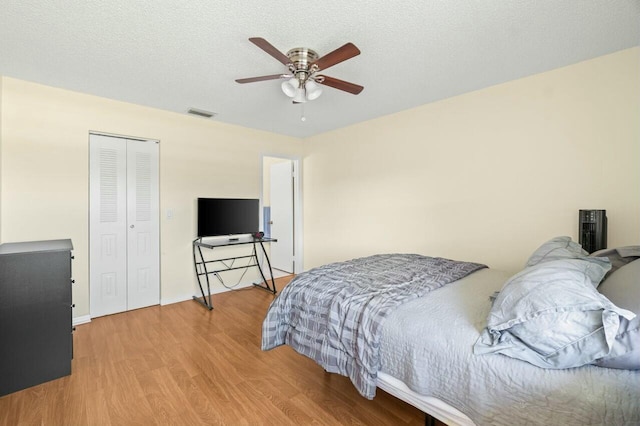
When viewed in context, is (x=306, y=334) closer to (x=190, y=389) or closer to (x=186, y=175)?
(x=190, y=389)

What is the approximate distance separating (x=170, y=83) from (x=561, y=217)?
3.85 meters

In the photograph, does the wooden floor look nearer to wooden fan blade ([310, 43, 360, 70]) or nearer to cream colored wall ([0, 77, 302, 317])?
cream colored wall ([0, 77, 302, 317])

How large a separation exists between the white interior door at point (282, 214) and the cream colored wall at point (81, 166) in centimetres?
122

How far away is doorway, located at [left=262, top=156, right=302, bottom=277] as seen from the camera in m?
5.19

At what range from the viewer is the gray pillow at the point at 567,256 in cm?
147

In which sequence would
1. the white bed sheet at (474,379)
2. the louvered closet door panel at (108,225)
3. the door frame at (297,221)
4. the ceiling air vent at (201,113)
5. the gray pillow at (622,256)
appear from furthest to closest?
the door frame at (297,221) → the ceiling air vent at (201,113) → the louvered closet door panel at (108,225) → the gray pillow at (622,256) → the white bed sheet at (474,379)

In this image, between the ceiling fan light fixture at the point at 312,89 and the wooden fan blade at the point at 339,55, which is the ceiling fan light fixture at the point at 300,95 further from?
the wooden fan blade at the point at 339,55

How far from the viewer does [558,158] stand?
102 inches

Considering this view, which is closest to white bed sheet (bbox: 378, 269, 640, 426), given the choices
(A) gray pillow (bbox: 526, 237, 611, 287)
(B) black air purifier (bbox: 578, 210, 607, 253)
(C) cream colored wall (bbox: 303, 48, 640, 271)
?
(A) gray pillow (bbox: 526, 237, 611, 287)

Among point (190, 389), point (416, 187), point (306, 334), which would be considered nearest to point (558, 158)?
point (416, 187)

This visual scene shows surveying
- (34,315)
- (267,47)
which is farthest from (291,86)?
(34,315)

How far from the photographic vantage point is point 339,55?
1876 mm

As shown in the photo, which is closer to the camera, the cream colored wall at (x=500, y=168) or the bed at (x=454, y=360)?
the bed at (x=454, y=360)

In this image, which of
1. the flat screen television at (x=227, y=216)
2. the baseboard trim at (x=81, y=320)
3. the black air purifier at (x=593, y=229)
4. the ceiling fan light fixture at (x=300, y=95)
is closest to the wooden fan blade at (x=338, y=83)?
the ceiling fan light fixture at (x=300, y=95)
